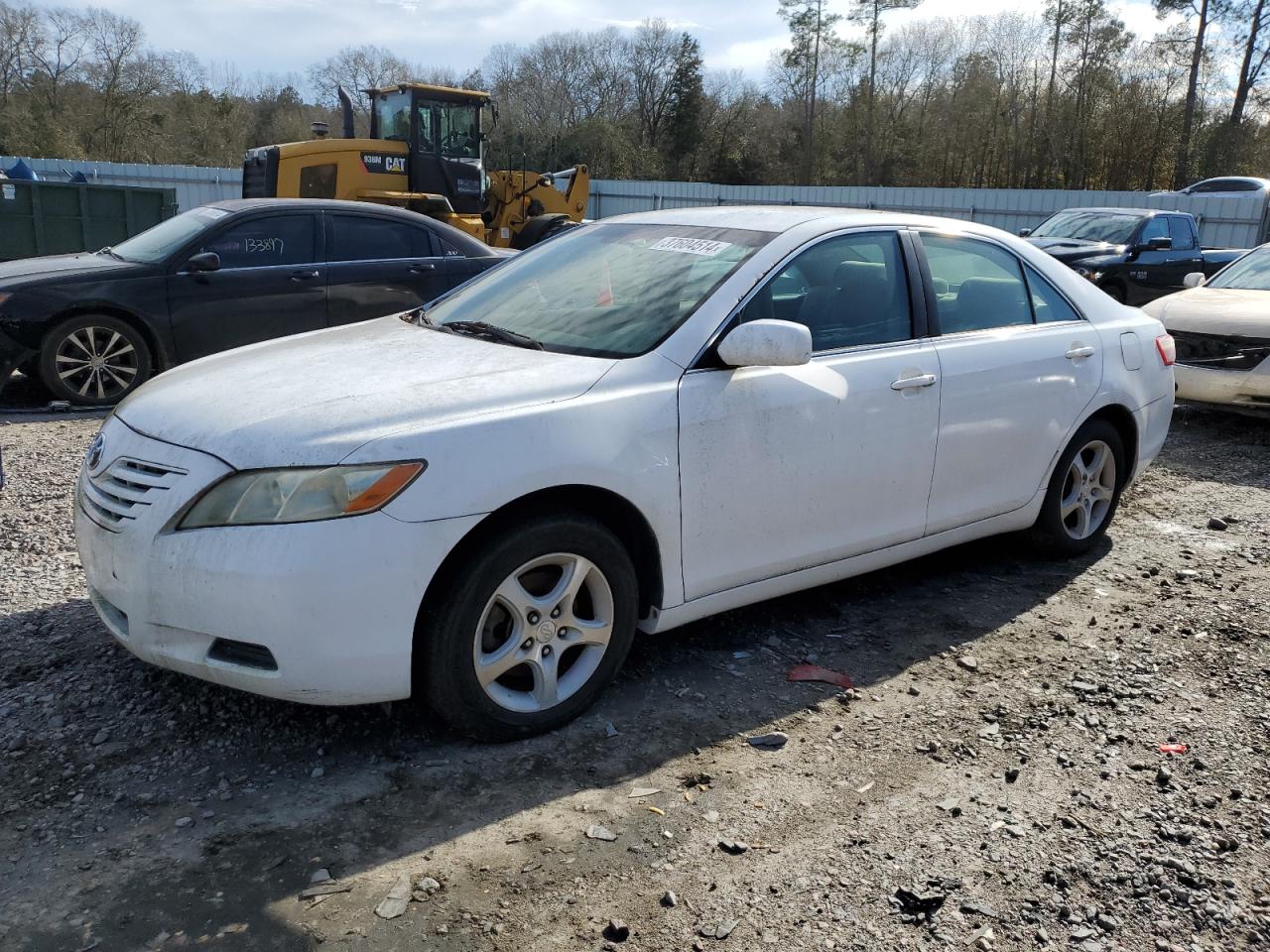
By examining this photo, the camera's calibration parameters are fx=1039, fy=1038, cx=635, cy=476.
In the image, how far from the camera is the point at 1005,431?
445cm

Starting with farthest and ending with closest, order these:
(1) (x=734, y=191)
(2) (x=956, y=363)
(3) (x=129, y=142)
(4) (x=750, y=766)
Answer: (3) (x=129, y=142)
(1) (x=734, y=191)
(2) (x=956, y=363)
(4) (x=750, y=766)

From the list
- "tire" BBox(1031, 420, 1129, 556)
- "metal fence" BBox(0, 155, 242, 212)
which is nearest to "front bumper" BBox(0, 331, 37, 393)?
"tire" BBox(1031, 420, 1129, 556)

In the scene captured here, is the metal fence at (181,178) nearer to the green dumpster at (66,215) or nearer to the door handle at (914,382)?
the green dumpster at (66,215)

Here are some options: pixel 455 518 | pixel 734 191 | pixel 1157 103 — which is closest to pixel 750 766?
pixel 455 518

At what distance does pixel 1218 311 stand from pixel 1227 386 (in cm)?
80

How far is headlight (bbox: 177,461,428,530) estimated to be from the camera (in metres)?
2.84

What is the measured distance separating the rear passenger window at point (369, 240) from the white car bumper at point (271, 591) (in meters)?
5.99

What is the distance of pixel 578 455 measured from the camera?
3.14 metres

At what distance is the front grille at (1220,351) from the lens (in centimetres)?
805

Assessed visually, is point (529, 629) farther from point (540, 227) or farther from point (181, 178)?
point (181, 178)

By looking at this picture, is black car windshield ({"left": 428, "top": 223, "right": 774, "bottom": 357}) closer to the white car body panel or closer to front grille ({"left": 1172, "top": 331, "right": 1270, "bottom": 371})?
the white car body panel

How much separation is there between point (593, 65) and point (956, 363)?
5702cm

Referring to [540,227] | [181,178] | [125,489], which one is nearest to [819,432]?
[125,489]

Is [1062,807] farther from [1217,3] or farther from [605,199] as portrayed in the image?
[1217,3]
